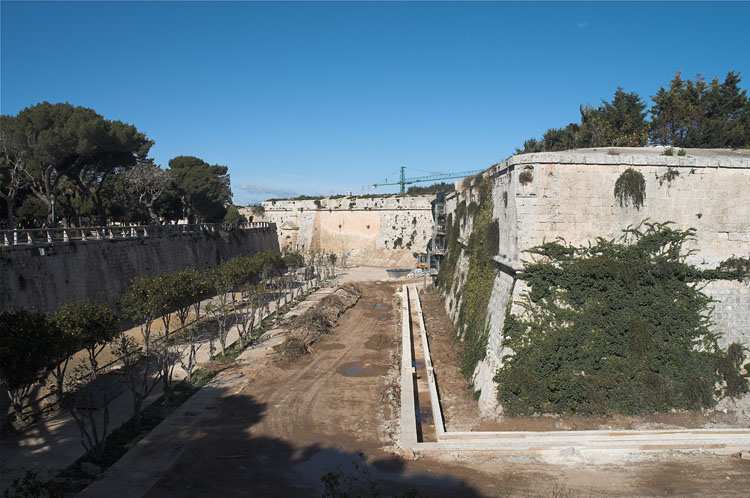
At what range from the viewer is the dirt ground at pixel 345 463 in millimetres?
7316

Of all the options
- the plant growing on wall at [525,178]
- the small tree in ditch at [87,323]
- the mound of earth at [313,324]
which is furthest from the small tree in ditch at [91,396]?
the plant growing on wall at [525,178]

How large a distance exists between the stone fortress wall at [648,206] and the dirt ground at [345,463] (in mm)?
2736

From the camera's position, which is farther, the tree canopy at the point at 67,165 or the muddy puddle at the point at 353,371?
the tree canopy at the point at 67,165

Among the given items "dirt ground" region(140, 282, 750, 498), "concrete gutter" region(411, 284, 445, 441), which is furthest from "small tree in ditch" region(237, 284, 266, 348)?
"concrete gutter" region(411, 284, 445, 441)

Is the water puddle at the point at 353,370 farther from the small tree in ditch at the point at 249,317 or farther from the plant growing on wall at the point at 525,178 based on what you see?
the plant growing on wall at the point at 525,178

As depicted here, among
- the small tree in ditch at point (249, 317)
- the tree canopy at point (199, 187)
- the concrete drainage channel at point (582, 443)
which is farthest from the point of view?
the tree canopy at point (199, 187)

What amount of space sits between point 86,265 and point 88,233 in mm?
3427

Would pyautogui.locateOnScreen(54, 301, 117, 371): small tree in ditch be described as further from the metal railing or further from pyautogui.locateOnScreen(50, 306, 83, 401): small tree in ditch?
the metal railing

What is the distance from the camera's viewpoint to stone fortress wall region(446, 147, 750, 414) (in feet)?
34.3

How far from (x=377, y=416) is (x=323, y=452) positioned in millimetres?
2215

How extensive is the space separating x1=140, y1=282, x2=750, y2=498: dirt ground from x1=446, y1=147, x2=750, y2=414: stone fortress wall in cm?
274

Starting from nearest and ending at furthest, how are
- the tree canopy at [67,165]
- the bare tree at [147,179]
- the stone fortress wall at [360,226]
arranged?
the tree canopy at [67,165] → the bare tree at [147,179] → the stone fortress wall at [360,226]

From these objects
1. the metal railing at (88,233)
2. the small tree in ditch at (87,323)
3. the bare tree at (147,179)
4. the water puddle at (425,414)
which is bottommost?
the water puddle at (425,414)

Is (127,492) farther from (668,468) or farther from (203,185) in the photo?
(203,185)
